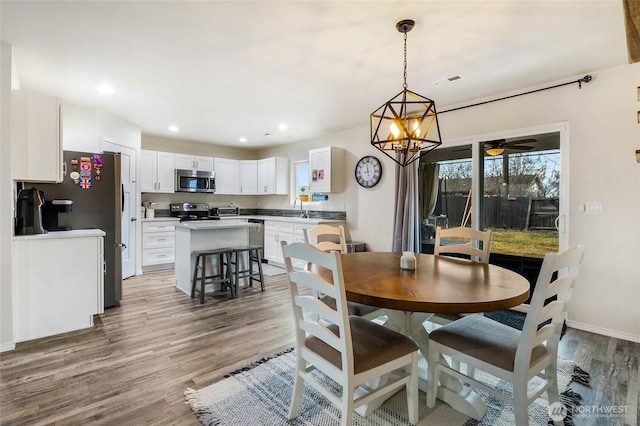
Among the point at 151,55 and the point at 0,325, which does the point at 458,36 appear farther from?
the point at 0,325

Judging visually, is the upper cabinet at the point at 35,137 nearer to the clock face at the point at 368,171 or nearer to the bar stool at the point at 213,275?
the bar stool at the point at 213,275

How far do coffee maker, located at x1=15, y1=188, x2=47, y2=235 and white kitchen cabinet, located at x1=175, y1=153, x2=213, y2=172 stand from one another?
3171mm

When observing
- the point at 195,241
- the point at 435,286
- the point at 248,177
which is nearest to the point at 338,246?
the point at 435,286

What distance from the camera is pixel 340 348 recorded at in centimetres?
137

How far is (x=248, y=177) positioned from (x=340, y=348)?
19.1 ft

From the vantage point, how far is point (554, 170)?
10.5 ft

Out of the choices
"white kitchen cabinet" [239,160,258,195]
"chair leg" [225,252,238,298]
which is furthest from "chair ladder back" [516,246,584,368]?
"white kitchen cabinet" [239,160,258,195]

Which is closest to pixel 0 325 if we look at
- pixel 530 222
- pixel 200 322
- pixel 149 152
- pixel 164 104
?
pixel 200 322

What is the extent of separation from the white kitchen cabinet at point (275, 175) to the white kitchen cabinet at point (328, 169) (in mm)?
1185

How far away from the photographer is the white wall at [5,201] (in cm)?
246

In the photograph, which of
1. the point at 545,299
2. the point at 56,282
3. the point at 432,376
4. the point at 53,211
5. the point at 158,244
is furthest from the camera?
the point at 158,244

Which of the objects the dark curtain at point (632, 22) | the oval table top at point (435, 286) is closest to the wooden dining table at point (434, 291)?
the oval table top at point (435, 286)

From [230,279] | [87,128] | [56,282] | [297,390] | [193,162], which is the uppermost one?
[87,128]

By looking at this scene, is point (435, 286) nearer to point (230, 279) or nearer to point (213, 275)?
point (230, 279)
